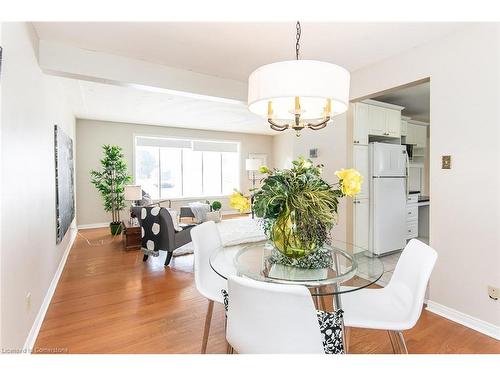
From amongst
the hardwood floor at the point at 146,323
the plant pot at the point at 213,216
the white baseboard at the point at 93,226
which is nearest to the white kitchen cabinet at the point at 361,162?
the hardwood floor at the point at 146,323

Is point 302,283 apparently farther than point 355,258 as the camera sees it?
No

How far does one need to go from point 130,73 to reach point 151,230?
204cm

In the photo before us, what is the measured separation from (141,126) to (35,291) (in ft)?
18.3

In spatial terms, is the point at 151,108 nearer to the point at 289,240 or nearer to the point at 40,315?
the point at 40,315

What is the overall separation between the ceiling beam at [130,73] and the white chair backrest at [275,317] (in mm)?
2580

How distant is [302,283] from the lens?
145 cm

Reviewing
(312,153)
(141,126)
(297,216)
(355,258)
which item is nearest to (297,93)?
(297,216)

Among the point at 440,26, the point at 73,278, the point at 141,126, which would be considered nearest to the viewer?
the point at 440,26

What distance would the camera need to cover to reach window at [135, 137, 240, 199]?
24.1 ft

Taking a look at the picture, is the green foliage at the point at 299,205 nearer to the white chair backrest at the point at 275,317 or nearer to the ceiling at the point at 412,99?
the white chair backrest at the point at 275,317

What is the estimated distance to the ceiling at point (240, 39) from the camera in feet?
7.43

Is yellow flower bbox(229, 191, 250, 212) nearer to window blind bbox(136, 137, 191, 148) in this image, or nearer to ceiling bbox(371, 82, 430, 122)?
ceiling bbox(371, 82, 430, 122)

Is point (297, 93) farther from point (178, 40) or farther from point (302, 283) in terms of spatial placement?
point (178, 40)

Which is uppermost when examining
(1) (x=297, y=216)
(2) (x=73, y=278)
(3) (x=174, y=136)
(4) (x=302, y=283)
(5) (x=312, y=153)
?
(3) (x=174, y=136)
